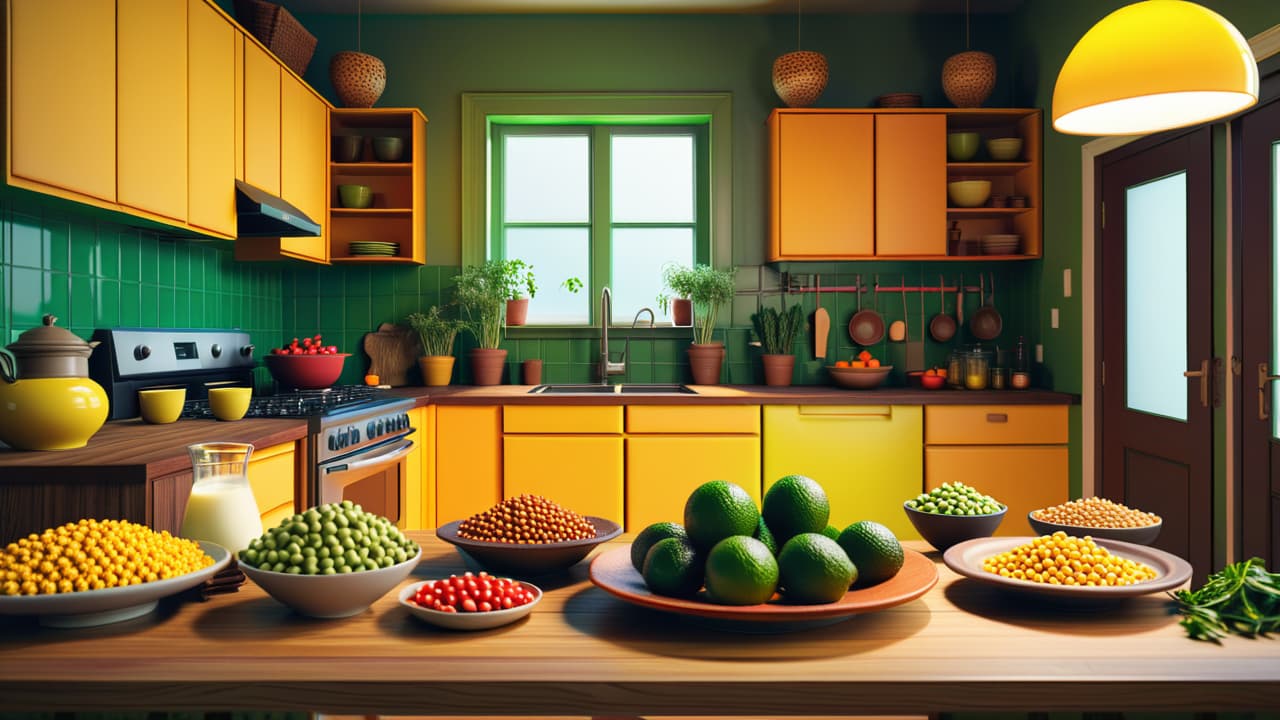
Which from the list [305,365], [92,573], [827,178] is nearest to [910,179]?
[827,178]

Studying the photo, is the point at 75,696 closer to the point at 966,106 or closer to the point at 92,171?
the point at 92,171

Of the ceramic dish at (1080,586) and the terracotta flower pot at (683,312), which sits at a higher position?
the terracotta flower pot at (683,312)

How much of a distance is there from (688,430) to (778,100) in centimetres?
191

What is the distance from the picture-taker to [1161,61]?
4.56 ft

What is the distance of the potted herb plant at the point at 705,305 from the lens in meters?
4.27

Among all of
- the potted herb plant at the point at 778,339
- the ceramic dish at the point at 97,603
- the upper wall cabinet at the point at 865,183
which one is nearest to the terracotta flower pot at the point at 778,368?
the potted herb plant at the point at 778,339

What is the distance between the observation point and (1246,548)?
2709 millimetres

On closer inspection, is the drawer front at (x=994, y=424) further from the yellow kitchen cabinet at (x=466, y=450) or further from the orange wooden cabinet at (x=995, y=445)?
the yellow kitchen cabinet at (x=466, y=450)

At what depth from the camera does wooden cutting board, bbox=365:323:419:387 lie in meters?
4.36

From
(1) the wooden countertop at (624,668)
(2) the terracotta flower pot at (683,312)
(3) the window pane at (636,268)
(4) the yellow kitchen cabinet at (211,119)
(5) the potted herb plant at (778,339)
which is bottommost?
(1) the wooden countertop at (624,668)

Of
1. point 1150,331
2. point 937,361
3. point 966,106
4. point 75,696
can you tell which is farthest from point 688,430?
point 75,696

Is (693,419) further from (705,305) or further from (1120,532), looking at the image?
(1120,532)

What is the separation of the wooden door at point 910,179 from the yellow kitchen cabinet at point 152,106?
3030 millimetres

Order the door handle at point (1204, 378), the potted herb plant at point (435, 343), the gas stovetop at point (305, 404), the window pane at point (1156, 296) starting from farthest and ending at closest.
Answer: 1. the potted herb plant at point (435, 343)
2. the window pane at point (1156, 296)
3. the door handle at point (1204, 378)
4. the gas stovetop at point (305, 404)
